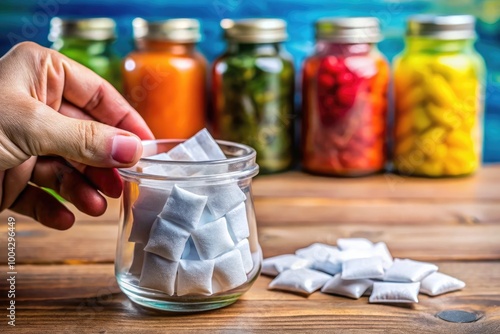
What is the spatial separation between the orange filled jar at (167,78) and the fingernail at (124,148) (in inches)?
27.1

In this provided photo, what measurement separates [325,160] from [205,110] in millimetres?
267

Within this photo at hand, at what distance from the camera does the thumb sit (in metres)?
0.75

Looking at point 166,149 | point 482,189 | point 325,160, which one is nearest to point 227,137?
point 325,160

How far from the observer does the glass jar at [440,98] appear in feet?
4.78

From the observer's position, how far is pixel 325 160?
59.6 inches

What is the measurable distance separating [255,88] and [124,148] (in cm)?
73

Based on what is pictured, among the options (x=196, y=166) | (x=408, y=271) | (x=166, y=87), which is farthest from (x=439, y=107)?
(x=196, y=166)

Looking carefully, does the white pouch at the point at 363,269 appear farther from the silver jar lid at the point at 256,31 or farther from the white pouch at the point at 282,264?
the silver jar lid at the point at 256,31

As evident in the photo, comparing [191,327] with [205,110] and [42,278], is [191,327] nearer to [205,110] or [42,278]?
[42,278]

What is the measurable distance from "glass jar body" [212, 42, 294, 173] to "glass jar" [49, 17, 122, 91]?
22 cm

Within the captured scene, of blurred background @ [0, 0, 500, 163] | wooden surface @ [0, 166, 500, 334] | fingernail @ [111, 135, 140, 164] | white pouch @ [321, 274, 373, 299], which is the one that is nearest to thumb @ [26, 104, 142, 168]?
fingernail @ [111, 135, 140, 164]

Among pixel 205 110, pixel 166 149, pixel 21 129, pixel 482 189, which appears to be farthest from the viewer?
pixel 205 110

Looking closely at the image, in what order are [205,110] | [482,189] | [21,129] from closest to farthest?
[21,129] < [482,189] < [205,110]

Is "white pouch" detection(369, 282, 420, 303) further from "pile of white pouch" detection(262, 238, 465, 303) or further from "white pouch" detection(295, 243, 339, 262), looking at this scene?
"white pouch" detection(295, 243, 339, 262)
